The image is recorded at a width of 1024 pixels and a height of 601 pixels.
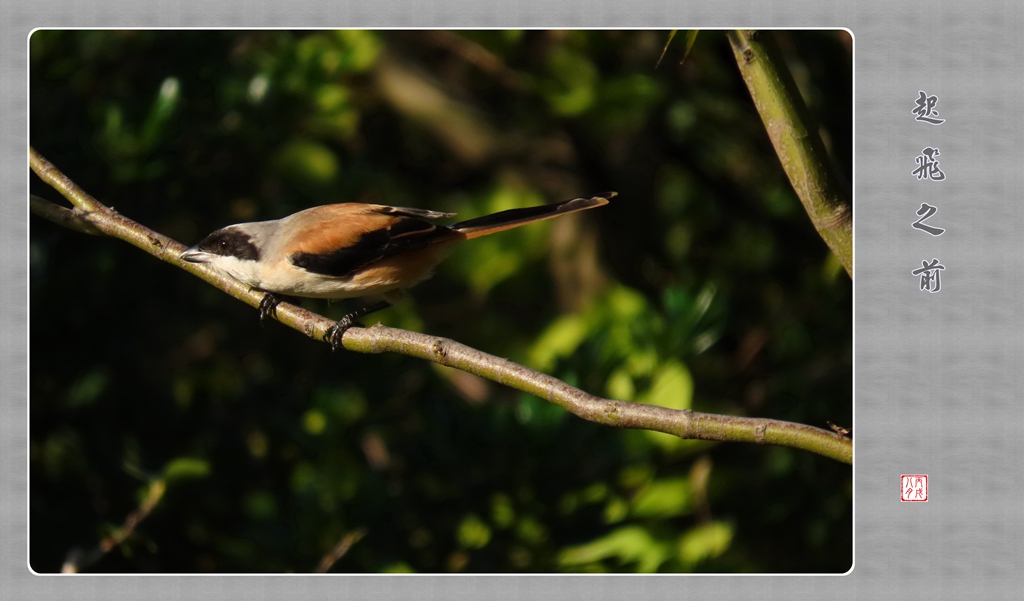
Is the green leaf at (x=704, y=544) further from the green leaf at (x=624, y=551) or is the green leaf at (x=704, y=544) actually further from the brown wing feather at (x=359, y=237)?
the brown wing feather at (x=359, y=237)

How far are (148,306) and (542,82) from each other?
2.21m

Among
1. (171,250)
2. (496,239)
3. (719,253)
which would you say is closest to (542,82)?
(496,239)

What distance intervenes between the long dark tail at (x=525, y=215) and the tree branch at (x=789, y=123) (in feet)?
1.71

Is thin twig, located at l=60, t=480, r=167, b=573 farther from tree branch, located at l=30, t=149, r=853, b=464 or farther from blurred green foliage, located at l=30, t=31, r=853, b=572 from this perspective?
tree branch, located at l=30, t=149, r=853, b=464

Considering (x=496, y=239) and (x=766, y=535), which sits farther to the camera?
(x=496, y=239)

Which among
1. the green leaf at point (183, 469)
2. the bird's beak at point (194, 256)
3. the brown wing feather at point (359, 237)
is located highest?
the brown wing feather at point (359, 237)

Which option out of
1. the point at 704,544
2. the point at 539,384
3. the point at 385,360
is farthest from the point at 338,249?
the point at 704,544

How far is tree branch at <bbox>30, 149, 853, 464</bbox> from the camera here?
6.84 feet

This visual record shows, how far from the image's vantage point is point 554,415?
12.4 ft

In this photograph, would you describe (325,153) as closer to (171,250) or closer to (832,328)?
(171,250)
